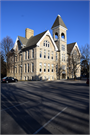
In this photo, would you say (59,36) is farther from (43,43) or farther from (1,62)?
(1,62)

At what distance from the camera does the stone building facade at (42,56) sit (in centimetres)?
3222

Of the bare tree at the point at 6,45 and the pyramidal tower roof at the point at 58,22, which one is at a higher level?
the pyramidal tower roof at the point at 58,22

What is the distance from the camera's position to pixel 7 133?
3652 millimetres

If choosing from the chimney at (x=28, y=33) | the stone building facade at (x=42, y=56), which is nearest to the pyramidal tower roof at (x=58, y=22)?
the stone building facade at (x=42, y=56)

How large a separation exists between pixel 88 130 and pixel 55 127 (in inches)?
45.2

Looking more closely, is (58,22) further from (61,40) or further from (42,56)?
(42,56)

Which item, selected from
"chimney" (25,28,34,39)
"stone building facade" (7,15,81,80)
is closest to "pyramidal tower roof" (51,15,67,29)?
"stone building facade" (7,15,81,80)

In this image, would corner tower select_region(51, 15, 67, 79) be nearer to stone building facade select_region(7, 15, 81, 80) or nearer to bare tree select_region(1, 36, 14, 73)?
stone building facade select_region(7, 15, 81, 80)

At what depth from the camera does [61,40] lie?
1554 inches

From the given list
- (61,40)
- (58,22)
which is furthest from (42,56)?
(58,22)

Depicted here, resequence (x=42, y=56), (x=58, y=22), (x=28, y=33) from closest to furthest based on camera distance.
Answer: (x=42, y=56) < (x=58, y=22) < (x=28, y=33)

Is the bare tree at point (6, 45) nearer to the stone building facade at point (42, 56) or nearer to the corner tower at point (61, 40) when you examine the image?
the stone building facade at point (42, 56)

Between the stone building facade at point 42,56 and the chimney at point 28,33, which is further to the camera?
the chimney at point 28,33

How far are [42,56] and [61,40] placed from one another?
11.3 meters
